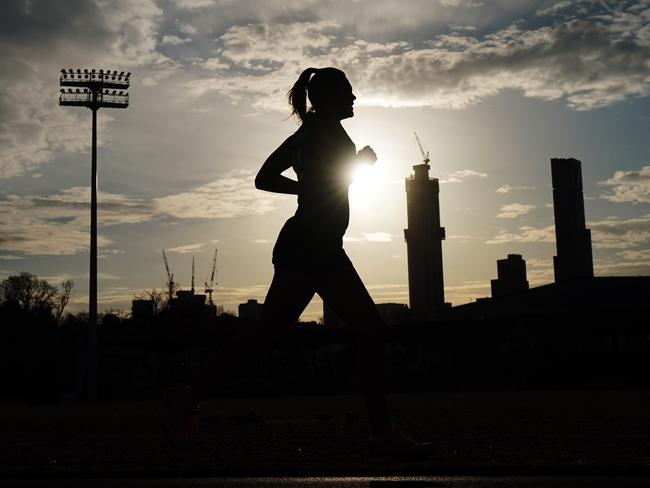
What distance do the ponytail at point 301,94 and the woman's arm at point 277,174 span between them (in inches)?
8.4

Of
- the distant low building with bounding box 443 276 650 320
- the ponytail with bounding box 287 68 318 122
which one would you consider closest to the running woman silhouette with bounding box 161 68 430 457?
the ponytail with bounding box 287 68 318 122

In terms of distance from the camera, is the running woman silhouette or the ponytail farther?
the ponytail

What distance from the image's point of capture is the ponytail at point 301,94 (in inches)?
222

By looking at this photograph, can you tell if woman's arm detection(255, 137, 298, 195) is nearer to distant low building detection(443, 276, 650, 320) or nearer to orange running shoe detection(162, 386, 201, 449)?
orange running shoe detection(162, 386, 201, 449)

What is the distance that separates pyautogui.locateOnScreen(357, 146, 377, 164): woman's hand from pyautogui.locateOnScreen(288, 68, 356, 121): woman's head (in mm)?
285

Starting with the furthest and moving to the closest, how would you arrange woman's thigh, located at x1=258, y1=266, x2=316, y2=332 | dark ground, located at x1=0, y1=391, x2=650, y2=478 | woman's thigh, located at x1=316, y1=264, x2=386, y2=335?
dark ground, located at x1=0, y1=391, x2=650, y2=478 → woman's thigh, located at x1=316, y1=264, x2=386, y2=335 → woman's thigh, located at x1=258, y1=266, x2=316, y2=332

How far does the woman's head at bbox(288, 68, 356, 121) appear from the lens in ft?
18.4

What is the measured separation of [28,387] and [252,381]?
1426 cm

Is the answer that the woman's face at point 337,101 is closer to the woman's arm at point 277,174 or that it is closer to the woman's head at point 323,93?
the woman's head at point 323,93

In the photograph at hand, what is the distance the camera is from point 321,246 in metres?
5.36

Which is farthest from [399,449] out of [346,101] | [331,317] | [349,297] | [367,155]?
[331,317]

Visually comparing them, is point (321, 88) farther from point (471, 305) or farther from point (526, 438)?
point (471, 305)

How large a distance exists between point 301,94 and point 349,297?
1.39 meters

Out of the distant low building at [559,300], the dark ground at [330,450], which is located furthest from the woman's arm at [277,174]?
the distant low building at [559,300]
